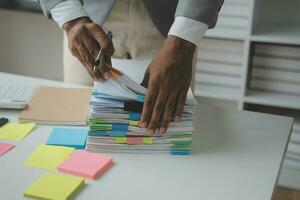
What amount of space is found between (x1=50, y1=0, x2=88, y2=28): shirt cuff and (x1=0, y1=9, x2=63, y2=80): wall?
1162 millimetres

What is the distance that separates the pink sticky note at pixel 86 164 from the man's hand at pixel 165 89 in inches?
4.7

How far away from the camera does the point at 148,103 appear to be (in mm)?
910

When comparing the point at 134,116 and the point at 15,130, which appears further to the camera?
the point at 15,130

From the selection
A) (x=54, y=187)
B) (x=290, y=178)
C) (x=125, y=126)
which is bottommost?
(x=290, y=178)

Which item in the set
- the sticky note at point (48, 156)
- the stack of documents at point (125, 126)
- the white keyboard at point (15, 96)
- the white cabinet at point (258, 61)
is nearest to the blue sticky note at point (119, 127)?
the stack of documents at point (125, 126)

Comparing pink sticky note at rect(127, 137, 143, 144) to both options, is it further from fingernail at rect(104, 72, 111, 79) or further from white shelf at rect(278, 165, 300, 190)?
white shelf at rect(278, 165, 300, 190)

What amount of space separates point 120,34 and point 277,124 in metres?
0.57

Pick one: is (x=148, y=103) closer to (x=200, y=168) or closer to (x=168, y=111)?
(x=168, y=111)

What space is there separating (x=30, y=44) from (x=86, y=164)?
169 centimetres

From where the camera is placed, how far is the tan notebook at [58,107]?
1.09 meters

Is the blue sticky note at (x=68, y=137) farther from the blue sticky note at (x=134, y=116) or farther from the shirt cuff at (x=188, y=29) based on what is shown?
the shirt cuff at (x=188, y=29)

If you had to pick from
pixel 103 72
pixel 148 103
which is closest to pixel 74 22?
pixel 103 72

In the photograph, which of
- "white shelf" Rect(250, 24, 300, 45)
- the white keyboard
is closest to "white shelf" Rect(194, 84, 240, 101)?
"white shelf" Rect(250, 24, 300, 45)

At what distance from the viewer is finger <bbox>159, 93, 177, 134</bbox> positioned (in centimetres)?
92
